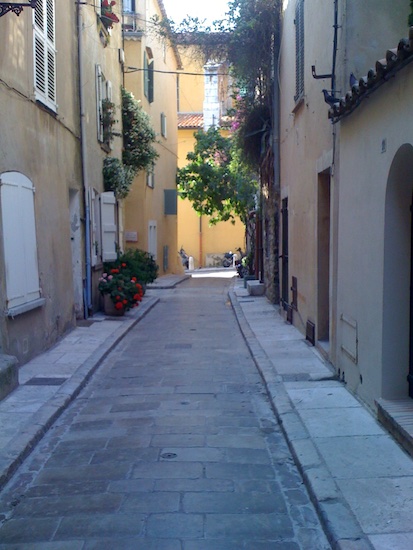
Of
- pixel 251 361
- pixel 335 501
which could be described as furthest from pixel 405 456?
pixel 251 361

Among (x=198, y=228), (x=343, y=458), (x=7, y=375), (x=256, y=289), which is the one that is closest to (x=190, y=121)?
(x=198, y=228)

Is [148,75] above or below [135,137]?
above

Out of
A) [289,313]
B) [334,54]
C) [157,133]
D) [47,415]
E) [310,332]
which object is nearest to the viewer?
[47,415]

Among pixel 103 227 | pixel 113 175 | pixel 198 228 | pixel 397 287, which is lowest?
pixel 397 287

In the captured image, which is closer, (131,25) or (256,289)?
(256,289)

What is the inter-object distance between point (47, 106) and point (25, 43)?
1220 mm

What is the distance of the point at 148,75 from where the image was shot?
2367cm

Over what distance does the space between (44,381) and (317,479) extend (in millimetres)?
4227

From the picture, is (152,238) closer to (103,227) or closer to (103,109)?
(103,109)

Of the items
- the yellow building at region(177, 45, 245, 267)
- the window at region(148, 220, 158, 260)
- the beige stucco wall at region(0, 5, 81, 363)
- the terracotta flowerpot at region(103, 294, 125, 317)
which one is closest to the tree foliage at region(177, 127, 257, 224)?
the window at region(148, 220, 158, 260)

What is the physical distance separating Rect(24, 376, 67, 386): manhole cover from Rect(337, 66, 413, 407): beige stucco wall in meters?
3.42

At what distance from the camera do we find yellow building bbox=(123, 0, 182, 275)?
72.4ft

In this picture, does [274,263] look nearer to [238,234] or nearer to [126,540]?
[126,540]

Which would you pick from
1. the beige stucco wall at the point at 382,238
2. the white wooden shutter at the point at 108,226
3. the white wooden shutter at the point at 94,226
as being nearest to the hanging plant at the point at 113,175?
the white wooden shutter at the point at 108,226
